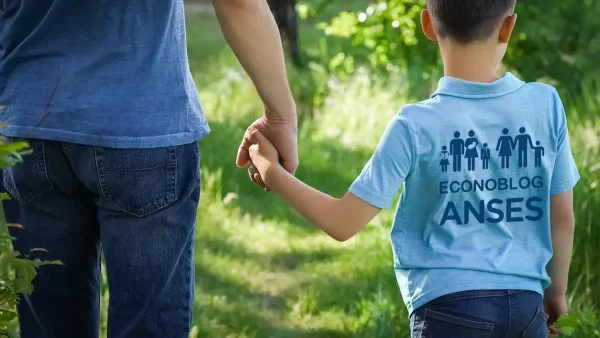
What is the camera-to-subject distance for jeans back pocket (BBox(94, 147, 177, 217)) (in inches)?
85.5

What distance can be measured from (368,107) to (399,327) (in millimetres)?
3935

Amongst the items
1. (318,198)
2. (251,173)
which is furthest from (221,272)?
(318,198)

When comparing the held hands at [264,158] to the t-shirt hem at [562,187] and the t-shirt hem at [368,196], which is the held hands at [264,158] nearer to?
the t-shirt hem at [368,196]

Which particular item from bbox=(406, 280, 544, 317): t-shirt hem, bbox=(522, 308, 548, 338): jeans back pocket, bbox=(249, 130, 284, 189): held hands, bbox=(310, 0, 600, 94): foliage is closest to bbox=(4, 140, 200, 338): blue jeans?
bbox=(249, 130, 284, 189): held hands

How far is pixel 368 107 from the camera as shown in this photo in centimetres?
778

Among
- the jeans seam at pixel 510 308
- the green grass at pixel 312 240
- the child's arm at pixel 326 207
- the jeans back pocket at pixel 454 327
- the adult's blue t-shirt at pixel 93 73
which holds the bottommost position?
the green grass at pixel 312 240

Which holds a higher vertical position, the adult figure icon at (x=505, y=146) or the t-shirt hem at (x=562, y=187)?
the adult figure icon at (x=505, y=146)

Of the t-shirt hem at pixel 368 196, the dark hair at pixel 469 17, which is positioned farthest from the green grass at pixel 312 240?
the dark hair at pixel 469 17

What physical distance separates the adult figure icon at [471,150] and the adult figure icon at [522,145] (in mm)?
99

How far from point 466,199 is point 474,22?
40cm

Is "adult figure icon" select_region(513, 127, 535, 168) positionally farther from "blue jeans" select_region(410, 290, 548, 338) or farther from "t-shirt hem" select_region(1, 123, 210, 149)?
"t-shirt hem" select_region(1, 123, 210, 149)

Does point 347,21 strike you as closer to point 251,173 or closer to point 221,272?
point 221,272

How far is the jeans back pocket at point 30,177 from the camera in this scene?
7.24 ft

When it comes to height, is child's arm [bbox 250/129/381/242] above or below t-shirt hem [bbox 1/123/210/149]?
below
